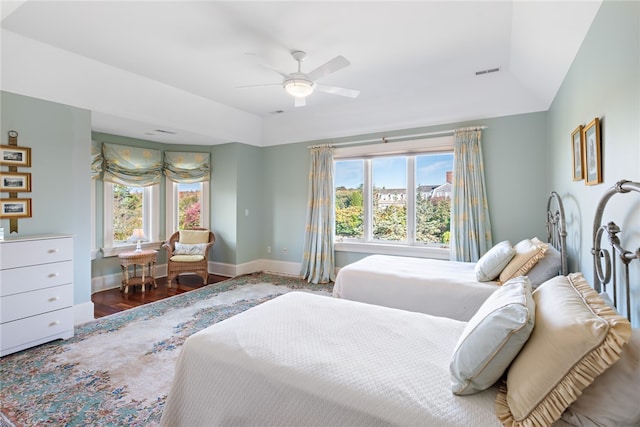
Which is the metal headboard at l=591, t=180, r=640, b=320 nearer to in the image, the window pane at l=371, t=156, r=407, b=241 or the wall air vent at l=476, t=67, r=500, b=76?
the wall air vent at l=476, t=67, r=500, b=76

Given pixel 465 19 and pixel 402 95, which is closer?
pixel 465 19

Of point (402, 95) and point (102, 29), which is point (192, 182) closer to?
point (102, 29)

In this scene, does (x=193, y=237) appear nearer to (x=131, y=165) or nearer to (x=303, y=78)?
(x=131, y=165)

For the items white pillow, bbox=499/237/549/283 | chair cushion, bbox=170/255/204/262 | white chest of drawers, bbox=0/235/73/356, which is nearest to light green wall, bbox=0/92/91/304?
white chest of drawers, bbox=0/235/73/356

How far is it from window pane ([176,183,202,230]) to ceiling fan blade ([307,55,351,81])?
3798 mm

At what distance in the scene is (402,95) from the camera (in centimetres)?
449

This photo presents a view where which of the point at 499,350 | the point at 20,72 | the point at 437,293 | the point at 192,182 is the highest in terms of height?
the point at 20,72

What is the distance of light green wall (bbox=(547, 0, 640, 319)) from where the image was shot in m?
1.43

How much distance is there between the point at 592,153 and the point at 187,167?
18.3 feet

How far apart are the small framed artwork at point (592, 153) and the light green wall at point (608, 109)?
36mm

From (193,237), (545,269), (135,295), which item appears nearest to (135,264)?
(135,295)

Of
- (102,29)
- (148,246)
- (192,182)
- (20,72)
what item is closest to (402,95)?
(102,29)

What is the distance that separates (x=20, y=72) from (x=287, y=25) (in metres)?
2.55

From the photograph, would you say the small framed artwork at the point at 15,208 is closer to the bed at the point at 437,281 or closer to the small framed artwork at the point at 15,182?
the small framed artwork at the point at 15,182
